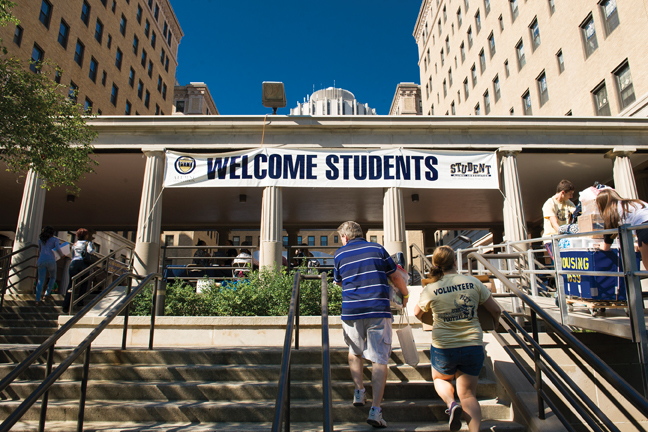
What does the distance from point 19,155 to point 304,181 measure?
6.91m

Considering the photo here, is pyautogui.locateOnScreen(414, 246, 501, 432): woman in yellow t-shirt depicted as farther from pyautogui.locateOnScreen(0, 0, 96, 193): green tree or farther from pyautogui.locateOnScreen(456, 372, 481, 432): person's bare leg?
pyautogui.locateOnScreen(0, 0, 96, 193): green tree

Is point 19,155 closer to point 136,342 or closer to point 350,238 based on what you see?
point 136,342

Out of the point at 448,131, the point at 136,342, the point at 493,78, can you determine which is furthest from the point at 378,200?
the point at 493,78

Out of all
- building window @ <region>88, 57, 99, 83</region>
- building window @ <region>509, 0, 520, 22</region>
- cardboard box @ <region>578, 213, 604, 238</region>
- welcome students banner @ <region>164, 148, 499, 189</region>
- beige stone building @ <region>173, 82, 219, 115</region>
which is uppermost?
beige stone building @ <region>173, 82, 219, 115</region>

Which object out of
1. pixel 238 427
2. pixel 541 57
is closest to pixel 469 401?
pixel 238 427

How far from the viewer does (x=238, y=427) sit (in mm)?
3975

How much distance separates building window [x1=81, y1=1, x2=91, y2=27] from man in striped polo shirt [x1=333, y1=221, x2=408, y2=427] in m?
33.0

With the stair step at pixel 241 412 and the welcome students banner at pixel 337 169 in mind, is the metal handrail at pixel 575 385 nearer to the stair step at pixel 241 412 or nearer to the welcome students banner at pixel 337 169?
the stair step at pixel 241 412

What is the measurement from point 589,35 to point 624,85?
13.3 feet

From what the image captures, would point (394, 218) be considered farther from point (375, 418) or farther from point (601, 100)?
Answer: point (601, 100)

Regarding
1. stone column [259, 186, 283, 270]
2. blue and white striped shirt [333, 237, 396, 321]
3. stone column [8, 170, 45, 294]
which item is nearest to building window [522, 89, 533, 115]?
stone column [259, 186, 283, 270]

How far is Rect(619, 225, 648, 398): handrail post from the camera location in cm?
410

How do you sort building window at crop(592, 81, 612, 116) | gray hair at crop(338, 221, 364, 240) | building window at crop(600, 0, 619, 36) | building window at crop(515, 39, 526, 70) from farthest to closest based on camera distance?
building window at crop(515, 39, 526, 70), building window at crop(592, 81, 612, 116), building window at crop(600, 0, 619, 36), gray hair at crop(338, 221, 364, 240)

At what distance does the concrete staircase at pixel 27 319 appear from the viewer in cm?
740
